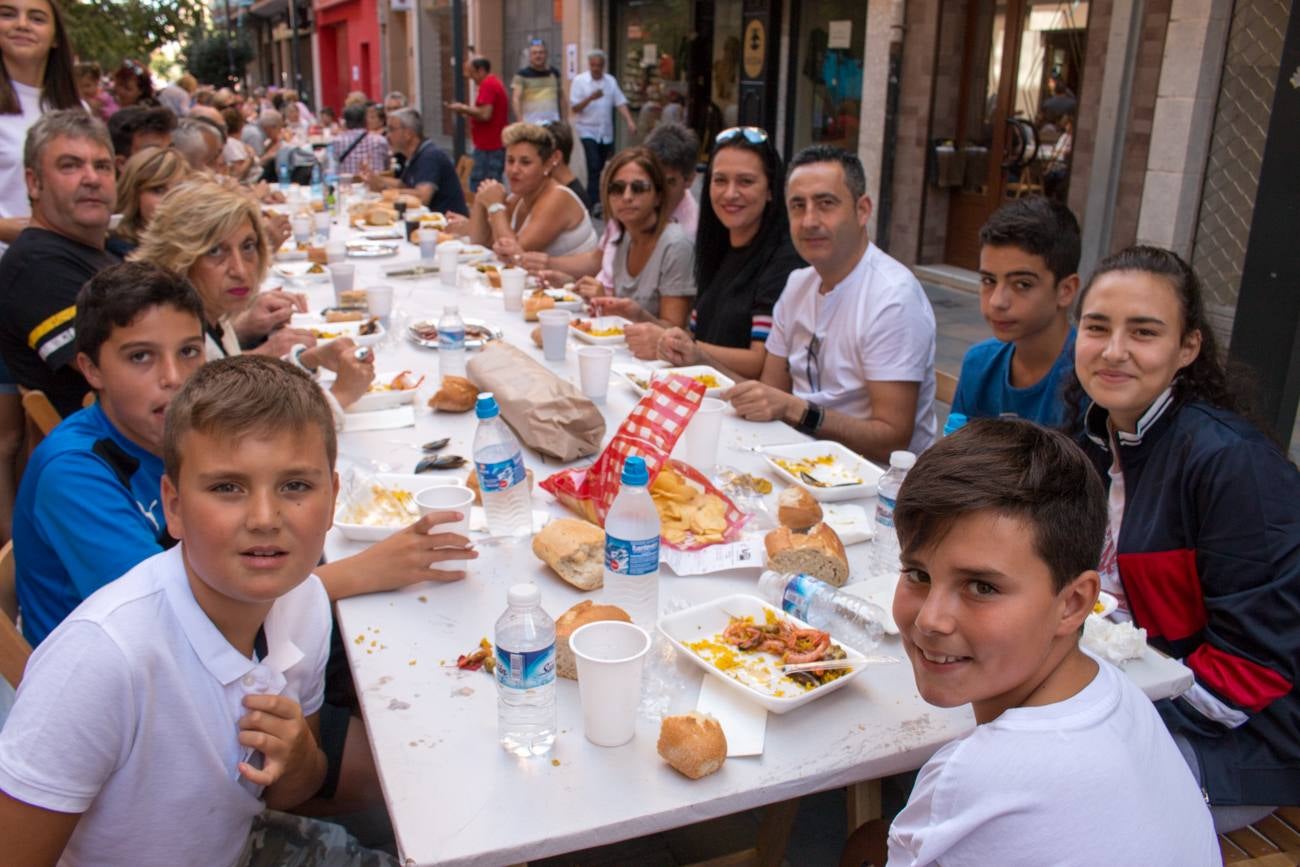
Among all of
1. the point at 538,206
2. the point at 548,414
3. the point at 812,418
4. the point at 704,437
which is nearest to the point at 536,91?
the point at 538,206

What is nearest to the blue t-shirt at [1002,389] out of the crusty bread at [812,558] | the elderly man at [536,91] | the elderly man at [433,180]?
the crusty bread at [812,558]

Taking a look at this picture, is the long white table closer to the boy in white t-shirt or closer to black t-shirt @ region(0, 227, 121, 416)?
the boy in white t-shirt

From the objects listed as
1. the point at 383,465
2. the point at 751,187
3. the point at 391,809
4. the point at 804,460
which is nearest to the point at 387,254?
the point at 751,187

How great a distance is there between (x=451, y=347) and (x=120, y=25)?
15107mm

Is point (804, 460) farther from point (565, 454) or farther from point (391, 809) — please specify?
point (391, 809)

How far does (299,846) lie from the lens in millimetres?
1840

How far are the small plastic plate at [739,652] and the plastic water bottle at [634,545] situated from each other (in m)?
0.07

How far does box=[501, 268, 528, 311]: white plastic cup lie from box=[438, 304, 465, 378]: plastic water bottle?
117 centimetres

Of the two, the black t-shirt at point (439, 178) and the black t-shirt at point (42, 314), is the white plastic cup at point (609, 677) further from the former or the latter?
the black t-shirt at point (439, 178)

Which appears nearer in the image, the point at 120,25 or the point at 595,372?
the point at 595,372

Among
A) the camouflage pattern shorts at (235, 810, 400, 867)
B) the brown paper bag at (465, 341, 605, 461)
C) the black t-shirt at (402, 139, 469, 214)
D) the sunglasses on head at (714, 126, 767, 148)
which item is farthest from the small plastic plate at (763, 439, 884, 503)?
the black t-shirt at (402, 139, 469, 214)

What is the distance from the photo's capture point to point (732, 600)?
6.73 feet

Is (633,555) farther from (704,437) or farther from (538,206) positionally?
(538,206)

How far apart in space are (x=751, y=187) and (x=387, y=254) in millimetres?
3123
